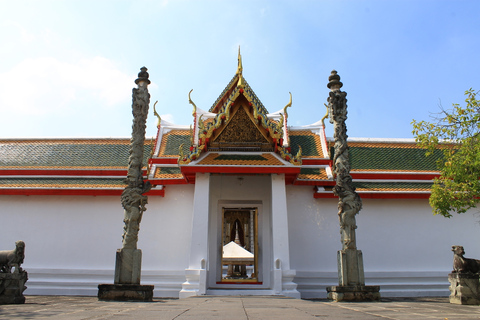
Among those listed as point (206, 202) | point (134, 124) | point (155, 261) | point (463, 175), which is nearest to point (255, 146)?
point (206, 202)

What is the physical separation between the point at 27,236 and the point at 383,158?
11.6 m

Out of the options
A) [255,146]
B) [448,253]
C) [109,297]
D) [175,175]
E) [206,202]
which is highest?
[255,146]

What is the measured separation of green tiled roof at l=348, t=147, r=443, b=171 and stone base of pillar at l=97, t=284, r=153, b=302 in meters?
7.92

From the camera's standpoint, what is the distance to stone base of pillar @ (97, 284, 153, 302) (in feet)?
22.9

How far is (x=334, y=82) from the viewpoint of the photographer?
898 centimetres

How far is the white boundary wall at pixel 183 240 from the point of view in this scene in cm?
1034

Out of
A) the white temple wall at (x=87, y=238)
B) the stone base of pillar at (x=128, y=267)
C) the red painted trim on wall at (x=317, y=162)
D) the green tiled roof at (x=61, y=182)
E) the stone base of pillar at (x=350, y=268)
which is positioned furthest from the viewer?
the red painted trim on wall at (x=317, y=162)

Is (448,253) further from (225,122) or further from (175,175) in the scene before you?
(175,175)

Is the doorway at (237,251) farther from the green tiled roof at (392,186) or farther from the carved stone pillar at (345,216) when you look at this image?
the carved stone pillar at (345,216)

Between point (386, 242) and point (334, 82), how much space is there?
5.18 m

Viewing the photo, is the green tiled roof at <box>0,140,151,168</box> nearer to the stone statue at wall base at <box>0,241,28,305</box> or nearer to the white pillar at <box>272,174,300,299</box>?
the white pillar at <box>272,174,300,299</box>

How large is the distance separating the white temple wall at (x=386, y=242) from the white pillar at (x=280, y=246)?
1.23 metres

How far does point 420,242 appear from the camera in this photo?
1098 centimetres

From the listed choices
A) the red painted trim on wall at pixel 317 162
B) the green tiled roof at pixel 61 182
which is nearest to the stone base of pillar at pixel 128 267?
the green tiled roof at pixel 61 182
